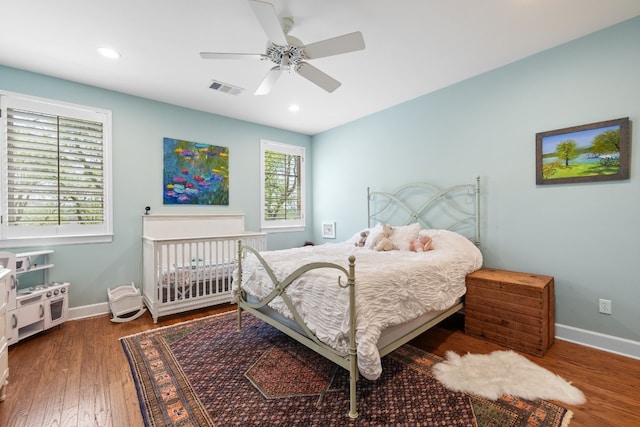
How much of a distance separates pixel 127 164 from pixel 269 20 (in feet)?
9.22

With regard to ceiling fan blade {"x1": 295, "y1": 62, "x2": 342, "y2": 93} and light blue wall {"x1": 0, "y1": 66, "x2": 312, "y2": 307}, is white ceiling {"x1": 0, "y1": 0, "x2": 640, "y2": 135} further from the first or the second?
ceiling fan blade {"x1": 295, "y1": 62, "x2": 342, "y2": 93}

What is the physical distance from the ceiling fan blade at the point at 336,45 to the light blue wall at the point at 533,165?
4.44ft

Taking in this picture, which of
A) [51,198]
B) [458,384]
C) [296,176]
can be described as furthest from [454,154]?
[51,198]

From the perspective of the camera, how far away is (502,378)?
1944 mm

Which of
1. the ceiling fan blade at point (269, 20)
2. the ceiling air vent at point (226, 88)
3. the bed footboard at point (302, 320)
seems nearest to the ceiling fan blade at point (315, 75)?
the ceiling fan blade at point (269, 20)

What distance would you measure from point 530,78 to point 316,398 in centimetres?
341

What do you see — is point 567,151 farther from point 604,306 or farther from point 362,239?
point 362,239

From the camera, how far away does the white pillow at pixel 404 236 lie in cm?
314

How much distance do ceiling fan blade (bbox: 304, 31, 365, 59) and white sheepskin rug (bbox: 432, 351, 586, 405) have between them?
241cm

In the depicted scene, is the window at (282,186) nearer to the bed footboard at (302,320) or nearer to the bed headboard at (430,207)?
the bed headboard at (430,207)

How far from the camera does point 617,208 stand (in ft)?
7.58

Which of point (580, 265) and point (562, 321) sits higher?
point (580, 265)

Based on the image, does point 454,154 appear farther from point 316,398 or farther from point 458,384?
point 316,398

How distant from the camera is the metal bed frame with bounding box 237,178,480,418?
1.62m
